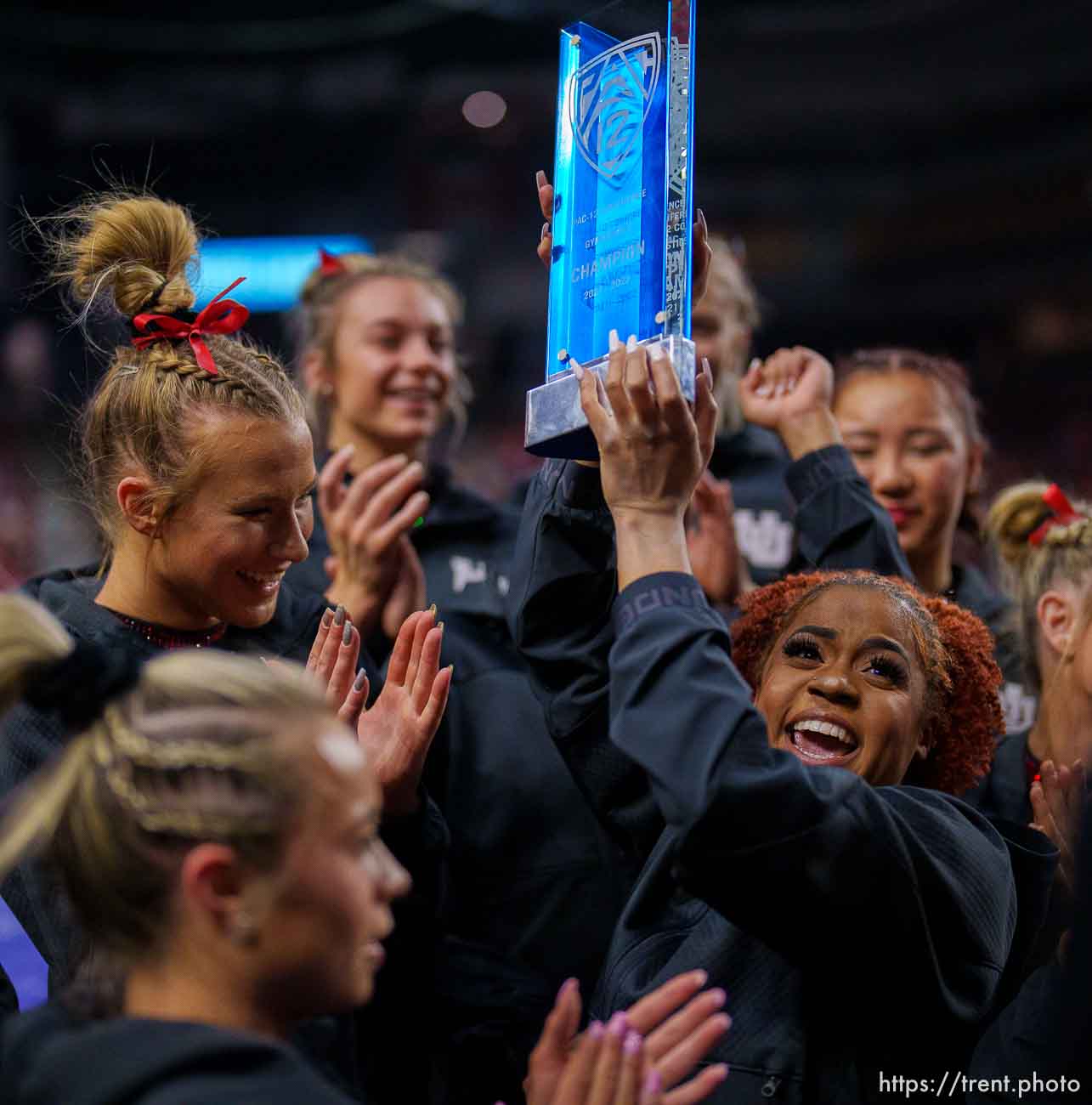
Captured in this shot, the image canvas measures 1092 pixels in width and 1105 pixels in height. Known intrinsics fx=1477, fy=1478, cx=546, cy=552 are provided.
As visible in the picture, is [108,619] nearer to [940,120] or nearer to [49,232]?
[49,232]

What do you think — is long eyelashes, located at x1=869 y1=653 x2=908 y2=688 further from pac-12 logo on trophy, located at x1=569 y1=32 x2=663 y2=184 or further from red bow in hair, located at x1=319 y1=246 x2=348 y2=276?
red bow in hair, located at x1=319 y1=246 x2=348 y2=276

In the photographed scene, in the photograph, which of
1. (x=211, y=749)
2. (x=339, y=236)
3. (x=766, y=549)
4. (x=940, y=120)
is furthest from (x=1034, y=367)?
(x=211, y=749)

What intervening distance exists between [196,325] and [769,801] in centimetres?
108

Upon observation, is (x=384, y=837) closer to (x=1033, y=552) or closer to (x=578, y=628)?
(x=578, y=628)

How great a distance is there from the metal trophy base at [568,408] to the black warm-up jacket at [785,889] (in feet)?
0.49

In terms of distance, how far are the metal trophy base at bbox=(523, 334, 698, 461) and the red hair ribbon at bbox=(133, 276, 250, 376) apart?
53 cm

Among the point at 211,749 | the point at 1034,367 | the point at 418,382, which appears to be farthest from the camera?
the point at 1034,367

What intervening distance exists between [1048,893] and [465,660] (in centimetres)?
100

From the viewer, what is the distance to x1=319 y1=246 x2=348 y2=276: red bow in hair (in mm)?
3324

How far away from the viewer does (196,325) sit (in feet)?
6.74

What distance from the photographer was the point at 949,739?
1957mm

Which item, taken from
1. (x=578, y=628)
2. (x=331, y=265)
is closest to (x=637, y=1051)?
(x=578, y=628)

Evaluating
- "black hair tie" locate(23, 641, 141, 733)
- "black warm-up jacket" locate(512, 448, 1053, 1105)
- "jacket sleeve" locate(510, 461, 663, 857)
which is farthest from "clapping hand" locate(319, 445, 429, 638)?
"black hair tie" locate(23, 641, 141, 733)

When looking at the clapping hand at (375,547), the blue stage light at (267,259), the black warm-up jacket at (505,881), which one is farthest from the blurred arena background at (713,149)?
the black warm-up jacket at (505,881)
